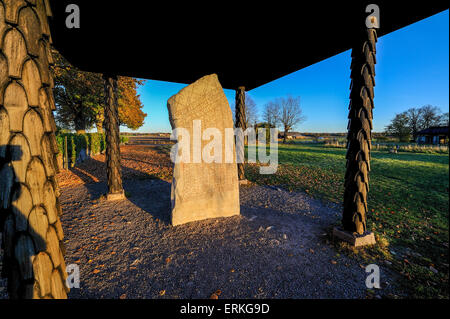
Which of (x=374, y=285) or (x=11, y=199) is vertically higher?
(x=11, y=199)

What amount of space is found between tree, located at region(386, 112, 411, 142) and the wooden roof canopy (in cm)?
3324

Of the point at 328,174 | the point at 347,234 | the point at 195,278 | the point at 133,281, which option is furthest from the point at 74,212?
the point at 328,174

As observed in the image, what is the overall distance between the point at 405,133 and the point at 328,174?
2846 cm

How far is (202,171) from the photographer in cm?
397

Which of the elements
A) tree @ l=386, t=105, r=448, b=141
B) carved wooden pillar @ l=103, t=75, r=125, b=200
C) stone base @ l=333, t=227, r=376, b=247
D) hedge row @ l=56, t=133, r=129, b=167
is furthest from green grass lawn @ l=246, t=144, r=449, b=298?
tree @ l=386, t=105, r=448, b=141

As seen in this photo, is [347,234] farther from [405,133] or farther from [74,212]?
[405,133]

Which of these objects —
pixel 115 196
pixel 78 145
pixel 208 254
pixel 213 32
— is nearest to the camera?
pixel 208 254

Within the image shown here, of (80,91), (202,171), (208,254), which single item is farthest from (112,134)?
(80,91)

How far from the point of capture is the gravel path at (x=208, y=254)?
2229mm

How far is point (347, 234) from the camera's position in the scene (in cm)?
309

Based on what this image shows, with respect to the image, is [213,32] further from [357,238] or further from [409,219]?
[409,219]

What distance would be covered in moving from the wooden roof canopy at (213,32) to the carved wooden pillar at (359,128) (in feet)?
1.30

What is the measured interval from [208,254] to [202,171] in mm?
1749
